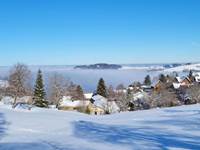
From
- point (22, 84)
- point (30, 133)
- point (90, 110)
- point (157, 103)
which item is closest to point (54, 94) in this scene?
point (90, 110)

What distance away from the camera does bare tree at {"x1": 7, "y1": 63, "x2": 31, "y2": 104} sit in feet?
144

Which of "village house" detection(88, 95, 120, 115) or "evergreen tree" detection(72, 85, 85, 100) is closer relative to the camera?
"village house" detection(88, 95, 120, 115)

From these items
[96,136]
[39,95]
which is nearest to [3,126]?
[96,136]

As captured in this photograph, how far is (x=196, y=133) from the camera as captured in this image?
8375 millimetres

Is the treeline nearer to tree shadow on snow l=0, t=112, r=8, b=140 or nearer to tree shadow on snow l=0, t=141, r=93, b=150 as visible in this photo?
tree shadow on snow l=0, t=112, r=8, b=140

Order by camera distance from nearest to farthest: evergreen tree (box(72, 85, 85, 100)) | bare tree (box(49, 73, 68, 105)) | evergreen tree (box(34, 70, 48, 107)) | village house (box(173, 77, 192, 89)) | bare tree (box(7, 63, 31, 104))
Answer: bare tree (box(7, 63, 31, 104)), evergreen tree (box(34, 70, 48, 107)), bare tree (box(49, 73, 68, 105)), evergreen tree (box(72, 85, 85, 100)), village house (box(173, 77, 192, 89))

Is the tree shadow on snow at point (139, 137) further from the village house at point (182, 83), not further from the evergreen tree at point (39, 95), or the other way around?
the village house at point (182, 83)

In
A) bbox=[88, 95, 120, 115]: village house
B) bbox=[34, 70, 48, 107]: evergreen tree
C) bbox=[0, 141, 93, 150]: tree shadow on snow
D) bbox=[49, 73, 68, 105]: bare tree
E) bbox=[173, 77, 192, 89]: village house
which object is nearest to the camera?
bbox=[0, 141, 93, 150]: tree shadow on snow

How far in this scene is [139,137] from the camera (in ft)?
26.2

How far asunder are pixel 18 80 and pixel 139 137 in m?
37.8

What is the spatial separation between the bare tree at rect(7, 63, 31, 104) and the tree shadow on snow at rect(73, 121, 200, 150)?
116ft

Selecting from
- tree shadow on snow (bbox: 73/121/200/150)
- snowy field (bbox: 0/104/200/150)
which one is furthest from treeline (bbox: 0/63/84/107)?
tree shadow on snow (bbox: 73/121/200/150)

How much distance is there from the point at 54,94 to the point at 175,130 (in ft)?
156

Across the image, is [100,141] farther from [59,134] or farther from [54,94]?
[54,94]
